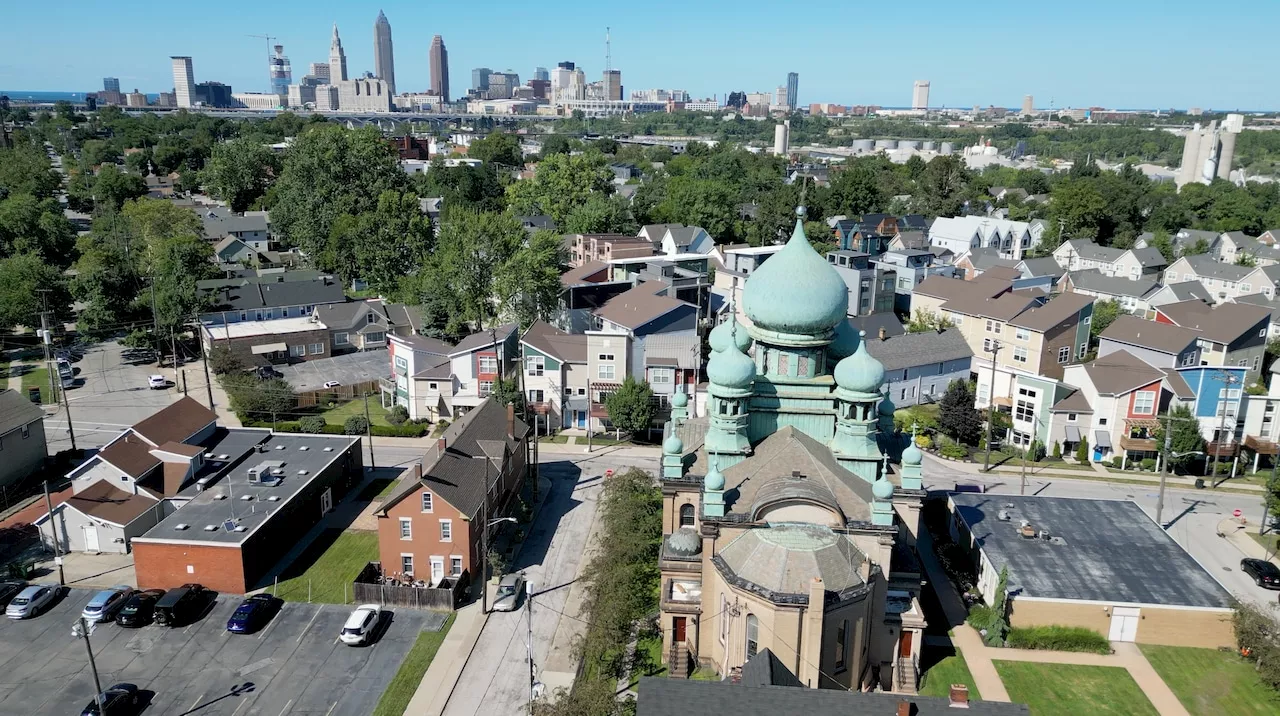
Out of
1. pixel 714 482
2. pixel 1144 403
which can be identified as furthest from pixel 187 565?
pixel 1144 403

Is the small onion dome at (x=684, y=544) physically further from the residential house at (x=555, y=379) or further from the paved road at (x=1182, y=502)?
the residential house at (x=555, y=379)

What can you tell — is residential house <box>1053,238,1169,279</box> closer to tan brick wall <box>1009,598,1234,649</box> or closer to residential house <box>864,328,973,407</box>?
residential house <box>864,328,973,407</box>

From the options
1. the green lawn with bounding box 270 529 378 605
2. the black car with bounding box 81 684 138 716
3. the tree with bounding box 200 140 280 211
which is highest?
the tree with bounding box 200 140 280 211

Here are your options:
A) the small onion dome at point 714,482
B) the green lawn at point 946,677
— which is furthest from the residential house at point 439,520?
the green lawn at point 946,677

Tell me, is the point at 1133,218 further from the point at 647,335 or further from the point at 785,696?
the point at 785,696

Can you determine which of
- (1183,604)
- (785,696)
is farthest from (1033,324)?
(785,696)

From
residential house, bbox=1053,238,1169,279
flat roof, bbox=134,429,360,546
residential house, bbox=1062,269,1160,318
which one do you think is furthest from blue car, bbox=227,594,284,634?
residential house, bbox=1053,238,1169,279

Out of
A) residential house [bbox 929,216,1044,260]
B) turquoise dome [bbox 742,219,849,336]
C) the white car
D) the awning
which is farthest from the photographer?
residential house [bbox 929,216,1044,260]

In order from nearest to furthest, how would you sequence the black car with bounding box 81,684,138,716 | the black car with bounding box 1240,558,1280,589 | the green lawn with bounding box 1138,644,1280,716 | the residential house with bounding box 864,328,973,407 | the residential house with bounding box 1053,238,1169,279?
the black car with bounding box 81,684,138,716, the green lawn with bounding box 1138,644,1280,716, the black car with bounding box 1240,558,1280,589, the residential house with bounding box 864,328,973,407, the residential house with bounding box 1053,238,1169,279
